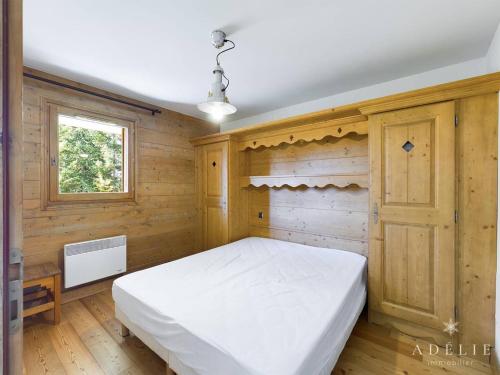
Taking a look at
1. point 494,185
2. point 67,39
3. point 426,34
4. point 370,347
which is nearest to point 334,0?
point 426,34

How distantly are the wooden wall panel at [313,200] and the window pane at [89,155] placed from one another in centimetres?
176

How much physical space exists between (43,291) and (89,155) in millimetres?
1469

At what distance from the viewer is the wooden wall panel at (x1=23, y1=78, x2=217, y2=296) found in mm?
2260

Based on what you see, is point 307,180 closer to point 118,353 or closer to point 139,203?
point 139,203

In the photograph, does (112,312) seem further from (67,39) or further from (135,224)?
(67,39)

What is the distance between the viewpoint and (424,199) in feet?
6.14

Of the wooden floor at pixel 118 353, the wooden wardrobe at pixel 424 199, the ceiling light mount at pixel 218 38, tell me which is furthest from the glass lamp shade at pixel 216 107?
the wooden floor at pixel 118 353

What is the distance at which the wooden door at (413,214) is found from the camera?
1.78m

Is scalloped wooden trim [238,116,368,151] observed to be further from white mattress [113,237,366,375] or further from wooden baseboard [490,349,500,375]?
wooden baseboard [490,349,500,375]

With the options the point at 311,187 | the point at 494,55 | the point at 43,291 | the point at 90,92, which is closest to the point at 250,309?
the point at 311,187

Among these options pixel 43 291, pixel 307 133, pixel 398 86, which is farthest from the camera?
pixel 307 133

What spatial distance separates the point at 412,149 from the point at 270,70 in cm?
143

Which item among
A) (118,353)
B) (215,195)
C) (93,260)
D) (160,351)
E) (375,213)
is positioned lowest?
(118,353)

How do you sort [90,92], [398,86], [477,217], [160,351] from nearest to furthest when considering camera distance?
[160,351] → [477,217] → [398,86] → [90,92]
